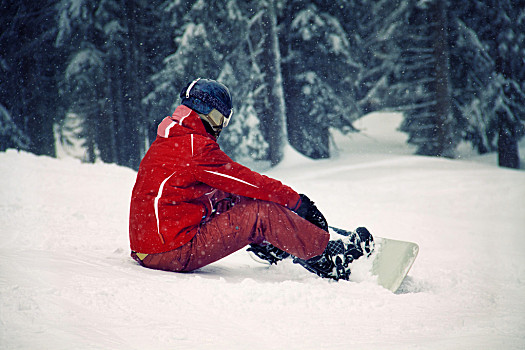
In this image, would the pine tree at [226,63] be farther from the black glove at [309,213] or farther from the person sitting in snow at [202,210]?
the black glove at [309,213]

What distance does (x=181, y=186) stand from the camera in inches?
104

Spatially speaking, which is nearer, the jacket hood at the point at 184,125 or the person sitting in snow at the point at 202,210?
the person sitting in snow at the point at 202,210

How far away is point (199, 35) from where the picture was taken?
15422 millimetres

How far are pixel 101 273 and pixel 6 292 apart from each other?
631 millimetres

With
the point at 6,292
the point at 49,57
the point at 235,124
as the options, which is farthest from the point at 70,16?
the point at 6,292

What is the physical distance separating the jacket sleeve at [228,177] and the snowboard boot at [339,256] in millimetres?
443

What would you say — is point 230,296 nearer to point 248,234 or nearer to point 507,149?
point 248,234

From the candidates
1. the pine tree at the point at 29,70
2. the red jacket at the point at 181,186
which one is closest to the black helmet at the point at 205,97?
the red jacket at the point at 181,186

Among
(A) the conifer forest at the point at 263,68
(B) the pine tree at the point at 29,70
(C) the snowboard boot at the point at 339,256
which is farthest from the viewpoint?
(A) the conifer forest at the point at 263,68

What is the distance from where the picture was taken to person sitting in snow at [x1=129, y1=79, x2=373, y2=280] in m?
2.64

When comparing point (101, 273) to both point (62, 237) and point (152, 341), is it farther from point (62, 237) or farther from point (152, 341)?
point (62, 237)

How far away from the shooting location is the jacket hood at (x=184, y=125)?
9.04 ft

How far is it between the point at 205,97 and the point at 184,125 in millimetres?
251

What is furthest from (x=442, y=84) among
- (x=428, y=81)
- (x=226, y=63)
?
(x=226, y=63)
